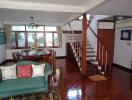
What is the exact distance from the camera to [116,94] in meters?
3.52

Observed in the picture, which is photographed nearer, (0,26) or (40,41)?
(0,26)

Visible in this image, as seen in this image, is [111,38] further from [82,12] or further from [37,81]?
[37,81]

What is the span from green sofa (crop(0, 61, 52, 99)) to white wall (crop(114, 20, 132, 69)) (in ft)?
13.1

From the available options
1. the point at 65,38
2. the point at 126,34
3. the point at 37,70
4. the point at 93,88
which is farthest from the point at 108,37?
the point at 37,70

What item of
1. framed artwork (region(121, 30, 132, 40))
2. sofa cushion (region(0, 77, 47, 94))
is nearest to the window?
framed artwork (region(121, 30, 132, 40))

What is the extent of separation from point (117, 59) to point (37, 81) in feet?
15.5

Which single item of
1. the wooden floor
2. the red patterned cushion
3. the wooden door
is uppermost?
the wooden door

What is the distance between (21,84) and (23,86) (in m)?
0.07

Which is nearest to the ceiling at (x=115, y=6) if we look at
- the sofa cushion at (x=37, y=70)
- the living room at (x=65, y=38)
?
the living room at (x=65, y=38)

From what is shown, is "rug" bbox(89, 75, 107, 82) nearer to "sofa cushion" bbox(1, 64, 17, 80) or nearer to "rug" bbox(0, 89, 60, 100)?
"rug" bbox(0, 89, 60, 100)

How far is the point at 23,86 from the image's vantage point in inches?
123

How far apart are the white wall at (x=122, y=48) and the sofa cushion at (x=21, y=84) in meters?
4.13

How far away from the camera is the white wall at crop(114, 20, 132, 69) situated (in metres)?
5.70

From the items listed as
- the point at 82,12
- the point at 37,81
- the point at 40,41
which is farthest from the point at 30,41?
the point at 37,81
